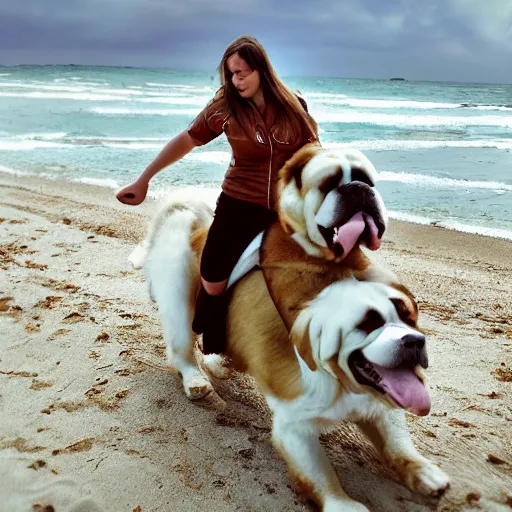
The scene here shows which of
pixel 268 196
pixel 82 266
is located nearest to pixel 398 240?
pixel 82 266

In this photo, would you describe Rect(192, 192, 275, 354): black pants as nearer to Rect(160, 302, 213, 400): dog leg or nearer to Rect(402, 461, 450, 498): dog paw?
Rect(160, 302, 213, 400): dog leg

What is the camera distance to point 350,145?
12516 millimetres

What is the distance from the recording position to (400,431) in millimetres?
2121

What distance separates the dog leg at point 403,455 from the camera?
2021 millimetres

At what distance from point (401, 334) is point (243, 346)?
0.68 m

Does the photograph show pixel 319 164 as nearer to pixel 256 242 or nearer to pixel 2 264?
pixel 256 242

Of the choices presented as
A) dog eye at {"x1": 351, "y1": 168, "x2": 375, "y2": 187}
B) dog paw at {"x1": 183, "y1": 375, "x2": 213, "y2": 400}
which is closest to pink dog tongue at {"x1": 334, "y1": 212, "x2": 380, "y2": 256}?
dog eye at {"x1": 351, "y1": 168, "x2": 375, "y2": 187}

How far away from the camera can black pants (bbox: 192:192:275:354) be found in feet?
6.55

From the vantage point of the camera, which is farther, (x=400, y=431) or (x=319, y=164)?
(x=400, y=431)

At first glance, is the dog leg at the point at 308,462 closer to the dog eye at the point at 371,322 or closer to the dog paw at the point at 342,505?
the dog paw at the point at 342,505

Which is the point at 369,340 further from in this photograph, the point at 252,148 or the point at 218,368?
the point at 218,368

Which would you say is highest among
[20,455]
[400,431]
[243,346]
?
[243,346]

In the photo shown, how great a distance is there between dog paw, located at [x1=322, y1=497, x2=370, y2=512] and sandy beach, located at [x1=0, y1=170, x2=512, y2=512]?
17 centimetres

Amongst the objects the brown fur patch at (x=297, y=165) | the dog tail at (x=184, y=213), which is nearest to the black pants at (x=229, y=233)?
the brown fur patch at (x=297, y=165)
